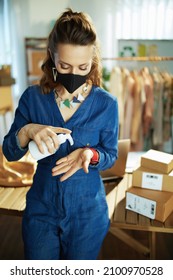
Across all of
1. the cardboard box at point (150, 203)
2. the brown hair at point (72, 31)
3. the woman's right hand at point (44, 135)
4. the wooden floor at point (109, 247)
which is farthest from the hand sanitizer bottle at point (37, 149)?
the wooden floor at point (109, 247)

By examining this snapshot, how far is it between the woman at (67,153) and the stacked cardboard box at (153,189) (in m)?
0.26

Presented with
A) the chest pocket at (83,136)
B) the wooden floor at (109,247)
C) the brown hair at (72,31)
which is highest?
the brown hair at (72,31)

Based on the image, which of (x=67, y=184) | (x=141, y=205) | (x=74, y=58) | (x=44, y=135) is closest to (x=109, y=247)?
(x=141, y=205)

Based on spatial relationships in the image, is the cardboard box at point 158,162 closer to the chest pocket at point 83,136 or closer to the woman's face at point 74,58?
the chest pocket at point 83,136

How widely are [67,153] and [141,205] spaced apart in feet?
1.48

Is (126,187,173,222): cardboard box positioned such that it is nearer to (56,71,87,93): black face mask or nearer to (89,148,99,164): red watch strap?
(89,148,99,164): red watch strap

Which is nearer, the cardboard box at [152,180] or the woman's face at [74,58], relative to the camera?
the woman's face at [74,58]

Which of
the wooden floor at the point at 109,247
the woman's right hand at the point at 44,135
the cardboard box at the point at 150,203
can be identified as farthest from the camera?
the wooden floor at the point at 109,247

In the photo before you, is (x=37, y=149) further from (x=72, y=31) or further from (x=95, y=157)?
(x=72, y=31)

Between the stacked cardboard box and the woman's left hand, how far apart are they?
1.39ft

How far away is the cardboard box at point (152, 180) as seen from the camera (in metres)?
1.29

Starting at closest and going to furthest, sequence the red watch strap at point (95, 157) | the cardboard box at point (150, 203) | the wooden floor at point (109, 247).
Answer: the red watch strap at point (95, 157), the cardboard box at point (150, 203), the wooden floor at point (109, 247)
